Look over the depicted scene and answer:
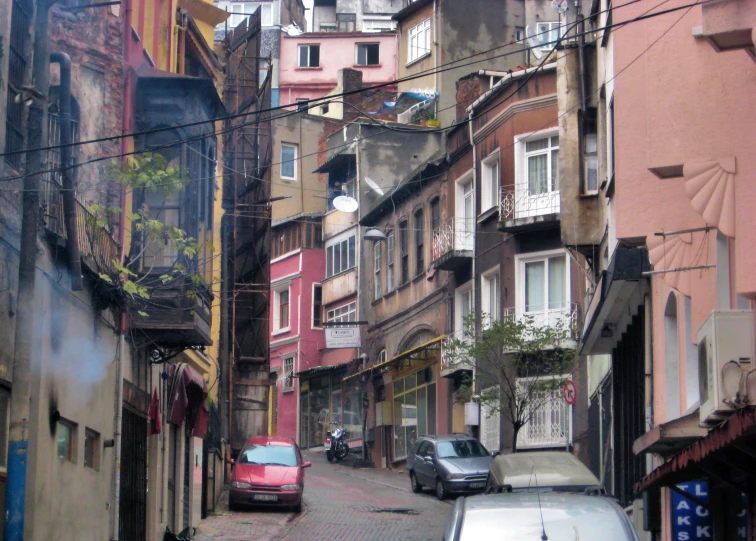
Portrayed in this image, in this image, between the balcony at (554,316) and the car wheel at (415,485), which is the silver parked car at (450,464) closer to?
the car wheel at (415,485)

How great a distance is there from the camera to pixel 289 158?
56.0 meters

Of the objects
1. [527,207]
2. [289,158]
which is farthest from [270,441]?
[289,158]

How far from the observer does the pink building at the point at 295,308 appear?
174 ft

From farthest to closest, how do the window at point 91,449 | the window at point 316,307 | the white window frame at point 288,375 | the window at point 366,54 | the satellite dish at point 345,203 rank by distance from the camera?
1. the window at point 366,54
2. the white window frame at point 288,375
3. the window at point 316,307
4. the satellite dish at point 345,203
5. the window at point 91,449

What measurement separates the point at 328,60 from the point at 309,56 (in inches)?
57.4

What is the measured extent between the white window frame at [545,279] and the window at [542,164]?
173 cm

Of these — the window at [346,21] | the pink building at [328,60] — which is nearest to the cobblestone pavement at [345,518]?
the pink building at [328,60]

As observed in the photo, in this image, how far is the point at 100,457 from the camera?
15.8 metres

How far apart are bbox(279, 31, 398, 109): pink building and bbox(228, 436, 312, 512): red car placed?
38.9 meters

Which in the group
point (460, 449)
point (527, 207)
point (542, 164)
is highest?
point (542, 164)

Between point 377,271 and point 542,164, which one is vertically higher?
point 542,164

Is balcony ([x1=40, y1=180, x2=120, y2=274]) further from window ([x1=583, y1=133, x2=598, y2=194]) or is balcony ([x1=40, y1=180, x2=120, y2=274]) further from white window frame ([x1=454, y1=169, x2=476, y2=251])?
white window frame ([x1=454, y1=169, x2=476, y2=251])

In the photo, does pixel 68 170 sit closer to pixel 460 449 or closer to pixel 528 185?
pixel 460 449

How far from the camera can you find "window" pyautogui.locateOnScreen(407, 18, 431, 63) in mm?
48156
